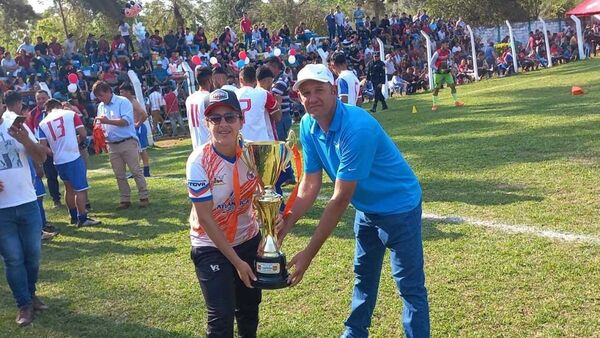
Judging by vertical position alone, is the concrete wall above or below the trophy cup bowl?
above

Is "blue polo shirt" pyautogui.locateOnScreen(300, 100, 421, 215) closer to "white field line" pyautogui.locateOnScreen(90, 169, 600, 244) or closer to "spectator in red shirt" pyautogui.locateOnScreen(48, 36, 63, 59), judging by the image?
"white field line" pyautogui.locateOnScreen(90, 169, 600, 244)

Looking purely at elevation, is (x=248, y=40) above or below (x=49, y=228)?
above

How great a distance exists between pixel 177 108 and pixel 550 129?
13.5 meters

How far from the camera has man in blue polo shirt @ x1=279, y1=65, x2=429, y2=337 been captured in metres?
3.12

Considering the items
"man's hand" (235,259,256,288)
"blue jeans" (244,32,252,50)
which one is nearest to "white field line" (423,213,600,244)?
"man's hand" (235,259,256,288)

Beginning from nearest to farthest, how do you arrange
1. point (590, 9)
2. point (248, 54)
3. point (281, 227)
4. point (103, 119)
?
point (281, 227) → point (103, 119) → point (590, 9) → point (248, 54)

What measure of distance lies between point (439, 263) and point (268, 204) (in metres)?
2.53

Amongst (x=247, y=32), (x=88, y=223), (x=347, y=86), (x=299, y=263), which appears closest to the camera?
(x=299, y=263)

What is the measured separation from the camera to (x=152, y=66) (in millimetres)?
24484

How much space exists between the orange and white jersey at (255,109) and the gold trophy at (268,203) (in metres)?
3.89

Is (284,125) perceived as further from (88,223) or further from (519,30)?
(519,30)

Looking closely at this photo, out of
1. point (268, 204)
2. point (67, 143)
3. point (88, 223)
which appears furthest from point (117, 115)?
point (268, 204)

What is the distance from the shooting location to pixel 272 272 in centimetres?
314

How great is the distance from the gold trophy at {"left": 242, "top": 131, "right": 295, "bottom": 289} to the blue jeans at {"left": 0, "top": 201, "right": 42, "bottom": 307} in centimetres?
252
